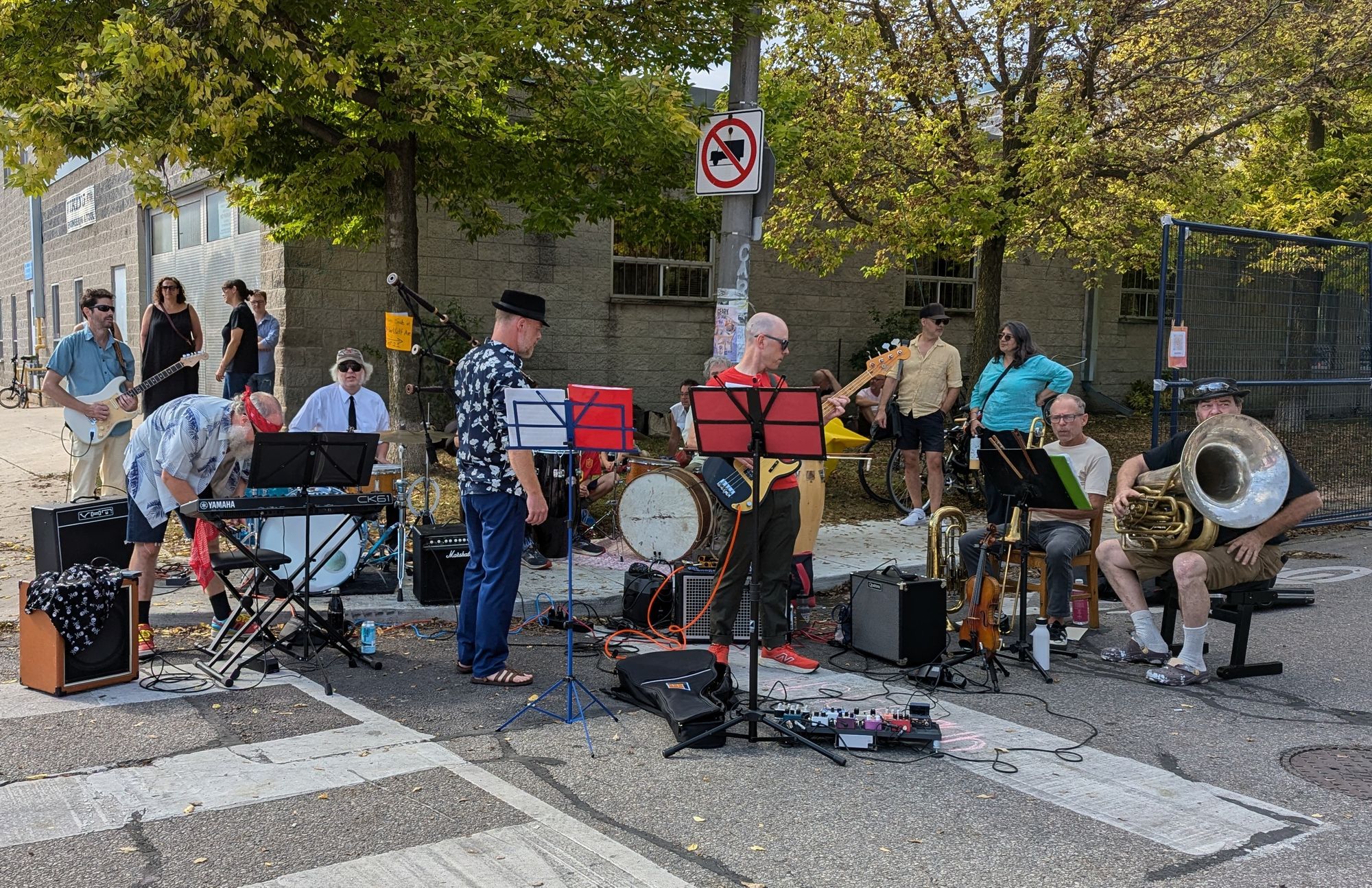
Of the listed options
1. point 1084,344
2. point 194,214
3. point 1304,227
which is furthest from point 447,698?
point 1084,344

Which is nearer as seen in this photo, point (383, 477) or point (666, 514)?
point (383, 477)

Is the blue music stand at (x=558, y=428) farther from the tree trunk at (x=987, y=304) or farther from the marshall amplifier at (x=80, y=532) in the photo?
the tree trunk at (x=987, y=304)

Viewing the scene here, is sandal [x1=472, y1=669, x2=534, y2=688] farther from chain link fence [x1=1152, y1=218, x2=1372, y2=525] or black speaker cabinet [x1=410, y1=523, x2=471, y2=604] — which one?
chain link fence [x1=1152, y1=218, x2=1372, y2=525]

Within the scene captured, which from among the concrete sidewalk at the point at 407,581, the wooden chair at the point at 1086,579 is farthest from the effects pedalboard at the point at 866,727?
the concrete sidewalk at the point at 407,581

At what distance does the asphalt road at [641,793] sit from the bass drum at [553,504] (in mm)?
2624

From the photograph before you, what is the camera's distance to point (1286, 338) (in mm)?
10977

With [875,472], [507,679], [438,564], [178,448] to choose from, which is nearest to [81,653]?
[178,448]

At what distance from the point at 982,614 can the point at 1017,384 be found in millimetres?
2918

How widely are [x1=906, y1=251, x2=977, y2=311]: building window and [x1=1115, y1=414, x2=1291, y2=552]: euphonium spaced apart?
12.6m

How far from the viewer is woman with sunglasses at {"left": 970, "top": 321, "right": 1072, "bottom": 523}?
8727 millimetres

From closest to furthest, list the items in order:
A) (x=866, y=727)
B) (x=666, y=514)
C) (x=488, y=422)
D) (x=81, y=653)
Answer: (x=866, y=727), (x=81, y=653), (x=488, y=422), (x=666, y=514)

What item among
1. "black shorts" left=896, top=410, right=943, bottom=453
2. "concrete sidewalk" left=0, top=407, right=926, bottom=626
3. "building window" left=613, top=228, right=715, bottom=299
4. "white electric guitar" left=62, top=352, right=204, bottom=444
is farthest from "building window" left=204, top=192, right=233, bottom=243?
"black shorts" left=896, top=410, right=943, bottom=453

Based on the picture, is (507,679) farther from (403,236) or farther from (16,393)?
(16,393)

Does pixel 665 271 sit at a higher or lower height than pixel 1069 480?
higher
